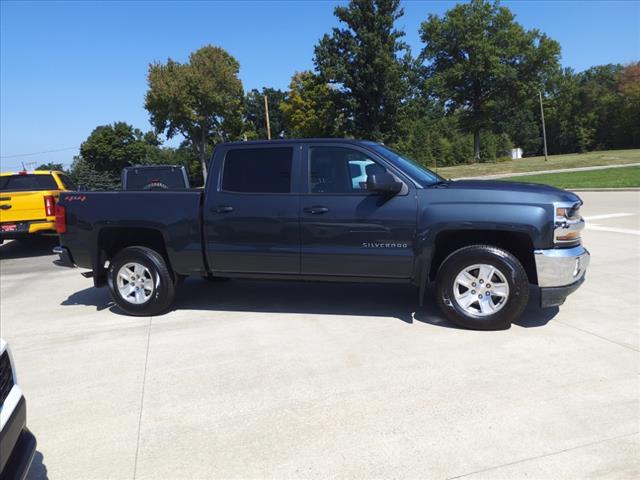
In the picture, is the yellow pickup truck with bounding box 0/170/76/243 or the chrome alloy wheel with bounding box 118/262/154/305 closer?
the chrome alloy wheel with bounding box 118/262/154/305

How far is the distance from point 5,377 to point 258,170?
3386 mm

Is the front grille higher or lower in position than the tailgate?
lower

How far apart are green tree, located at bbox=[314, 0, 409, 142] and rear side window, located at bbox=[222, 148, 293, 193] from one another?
2713 cm

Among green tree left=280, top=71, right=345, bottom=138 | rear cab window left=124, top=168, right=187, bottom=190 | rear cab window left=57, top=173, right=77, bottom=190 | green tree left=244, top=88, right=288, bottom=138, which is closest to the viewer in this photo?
rear cab window left=124, top=168, right=187, bottom=190

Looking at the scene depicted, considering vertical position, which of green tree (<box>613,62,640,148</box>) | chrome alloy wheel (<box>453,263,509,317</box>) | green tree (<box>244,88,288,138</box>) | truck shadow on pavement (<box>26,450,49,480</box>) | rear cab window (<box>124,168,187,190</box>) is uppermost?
green tree (<box>244,88,288,138</box>)

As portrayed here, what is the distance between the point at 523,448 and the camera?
9.27 feet

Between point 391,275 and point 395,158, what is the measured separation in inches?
49.1

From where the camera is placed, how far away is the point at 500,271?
15.2 ft

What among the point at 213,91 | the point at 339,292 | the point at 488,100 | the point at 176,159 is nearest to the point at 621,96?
the point at 488,100

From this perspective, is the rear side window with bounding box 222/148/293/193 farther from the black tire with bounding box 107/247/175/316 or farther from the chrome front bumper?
the chrome front bumper

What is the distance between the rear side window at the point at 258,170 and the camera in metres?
5.21

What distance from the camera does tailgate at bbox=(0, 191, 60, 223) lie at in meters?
10.0

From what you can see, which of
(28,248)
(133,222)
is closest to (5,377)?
(133,222)

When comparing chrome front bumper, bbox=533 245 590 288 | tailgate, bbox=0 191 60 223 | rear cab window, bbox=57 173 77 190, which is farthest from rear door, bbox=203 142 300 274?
rear cab window, bbox=57 173 77 190
